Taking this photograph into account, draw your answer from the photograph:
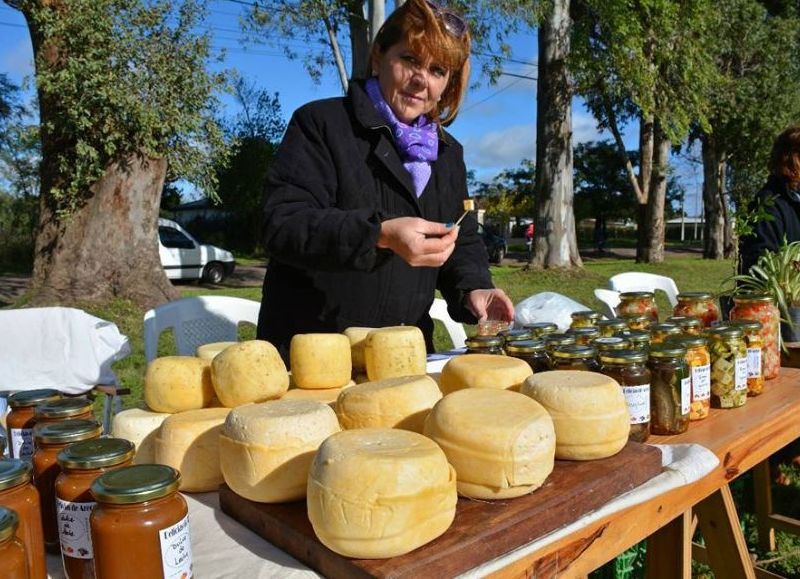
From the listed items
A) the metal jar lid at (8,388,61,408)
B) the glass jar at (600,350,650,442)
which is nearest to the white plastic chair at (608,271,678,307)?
the glass jar at (600,350,650,442)

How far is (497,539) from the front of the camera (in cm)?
→ 109

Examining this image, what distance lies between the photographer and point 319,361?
67.3 inches

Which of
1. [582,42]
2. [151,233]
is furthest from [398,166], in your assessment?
[582,42]

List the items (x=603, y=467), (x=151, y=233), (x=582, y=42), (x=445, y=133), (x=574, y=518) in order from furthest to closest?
(x=582, y=42)
(x=151, y=233)
(x=445, y=133)
(x=603, y=467)
(x=574, y=518)

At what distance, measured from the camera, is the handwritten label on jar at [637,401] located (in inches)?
62.4

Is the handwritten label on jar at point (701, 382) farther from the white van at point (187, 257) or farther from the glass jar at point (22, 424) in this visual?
→ the white van at point (187, 257)

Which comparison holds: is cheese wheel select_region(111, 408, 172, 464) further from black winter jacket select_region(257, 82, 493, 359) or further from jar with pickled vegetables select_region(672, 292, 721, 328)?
jar with pickled vegetables select_region(672, 292, 721, 328)

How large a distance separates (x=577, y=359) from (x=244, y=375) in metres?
0.85

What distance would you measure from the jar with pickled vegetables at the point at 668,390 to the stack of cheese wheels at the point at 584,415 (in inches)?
13.6

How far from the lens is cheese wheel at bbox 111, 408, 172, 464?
4.69 ft

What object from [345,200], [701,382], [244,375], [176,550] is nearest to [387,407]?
[244,375]

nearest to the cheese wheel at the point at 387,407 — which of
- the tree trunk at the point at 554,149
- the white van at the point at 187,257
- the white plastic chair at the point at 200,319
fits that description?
the white plastic chair at the point at 200,319

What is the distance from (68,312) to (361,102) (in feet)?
7.24

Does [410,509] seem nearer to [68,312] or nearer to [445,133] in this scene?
[445,133]
